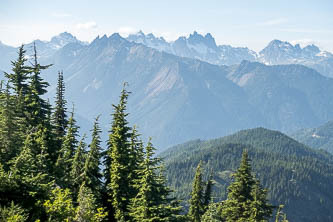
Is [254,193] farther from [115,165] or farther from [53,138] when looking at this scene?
[53,138]

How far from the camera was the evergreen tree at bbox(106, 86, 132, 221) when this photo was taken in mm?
32312

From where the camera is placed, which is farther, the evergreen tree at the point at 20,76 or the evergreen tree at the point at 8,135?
the evergreen tree at the point at 20,76

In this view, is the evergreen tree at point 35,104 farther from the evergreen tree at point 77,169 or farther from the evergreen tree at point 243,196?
the evergreen tree at point 243,196

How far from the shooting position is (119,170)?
108 feet

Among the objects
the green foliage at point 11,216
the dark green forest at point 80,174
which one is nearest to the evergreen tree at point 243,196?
the dark green forest at point 80,174

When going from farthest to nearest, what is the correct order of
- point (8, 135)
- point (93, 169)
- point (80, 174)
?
point (93, 169)
point (80, 174)
point (8, 135)

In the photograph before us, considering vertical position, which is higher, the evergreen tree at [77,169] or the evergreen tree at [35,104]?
the evergreen tree at [35,104]

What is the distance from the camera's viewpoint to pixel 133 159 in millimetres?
34062

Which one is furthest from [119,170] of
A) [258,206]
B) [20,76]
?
[20,76]

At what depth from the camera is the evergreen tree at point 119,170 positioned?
106 ft

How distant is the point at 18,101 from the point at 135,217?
1746cm

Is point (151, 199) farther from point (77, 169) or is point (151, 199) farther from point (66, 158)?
point (66, 158)

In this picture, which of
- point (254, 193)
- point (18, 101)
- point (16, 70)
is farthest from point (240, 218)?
point (16, 70)

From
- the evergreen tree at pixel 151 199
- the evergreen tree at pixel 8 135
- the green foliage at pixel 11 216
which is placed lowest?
the green foliage at pixel 11 216
